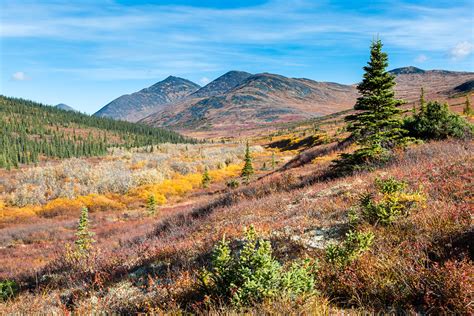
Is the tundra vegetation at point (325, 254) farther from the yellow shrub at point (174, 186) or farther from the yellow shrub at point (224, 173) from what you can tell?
the yellow shrub at point (224, 173)

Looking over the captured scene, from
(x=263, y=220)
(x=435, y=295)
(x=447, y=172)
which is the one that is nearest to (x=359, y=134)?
(x=447, y=172)

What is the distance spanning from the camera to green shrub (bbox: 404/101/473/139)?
1644cm

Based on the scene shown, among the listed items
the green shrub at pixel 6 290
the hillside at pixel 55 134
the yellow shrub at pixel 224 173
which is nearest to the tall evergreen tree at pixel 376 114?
the green shrub at pixel 6 290

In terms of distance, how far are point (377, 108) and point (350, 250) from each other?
12.5m

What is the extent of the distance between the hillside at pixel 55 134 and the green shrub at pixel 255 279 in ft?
360

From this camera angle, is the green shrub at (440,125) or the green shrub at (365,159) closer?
the green shrub at (365,159)

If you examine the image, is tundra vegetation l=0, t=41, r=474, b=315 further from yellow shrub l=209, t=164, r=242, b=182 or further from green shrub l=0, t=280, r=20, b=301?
yellow shrub l=209, t=164, r=242, b=182

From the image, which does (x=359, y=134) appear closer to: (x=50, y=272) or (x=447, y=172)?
(x=447, y=172)

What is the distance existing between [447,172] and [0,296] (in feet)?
39.9

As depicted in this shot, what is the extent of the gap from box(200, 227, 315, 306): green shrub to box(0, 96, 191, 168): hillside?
110m

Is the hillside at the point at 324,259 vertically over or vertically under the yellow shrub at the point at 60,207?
over

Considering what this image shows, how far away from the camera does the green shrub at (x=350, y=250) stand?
175 inches

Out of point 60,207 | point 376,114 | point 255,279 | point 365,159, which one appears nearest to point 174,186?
point 60,207

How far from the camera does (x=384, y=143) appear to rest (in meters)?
15.3
